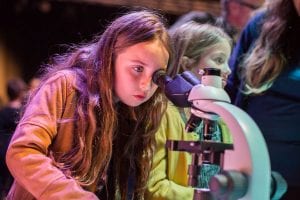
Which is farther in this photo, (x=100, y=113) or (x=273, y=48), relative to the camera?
(x=273, y=48)

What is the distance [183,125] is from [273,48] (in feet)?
1.52

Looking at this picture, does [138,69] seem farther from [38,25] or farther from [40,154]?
[38,25]

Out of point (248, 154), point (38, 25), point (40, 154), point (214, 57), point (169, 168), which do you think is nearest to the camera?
point (248, 154)

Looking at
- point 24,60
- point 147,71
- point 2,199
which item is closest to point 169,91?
point 147,71

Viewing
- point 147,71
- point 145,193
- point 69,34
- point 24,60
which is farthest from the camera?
point 24,60

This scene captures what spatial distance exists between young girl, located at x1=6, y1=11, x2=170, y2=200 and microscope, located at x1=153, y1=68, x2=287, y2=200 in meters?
0.14

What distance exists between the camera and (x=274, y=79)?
1.59 m

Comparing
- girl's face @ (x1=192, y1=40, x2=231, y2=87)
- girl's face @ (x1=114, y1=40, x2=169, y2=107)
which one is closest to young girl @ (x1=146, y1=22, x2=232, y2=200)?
girl's face @ (x1=192, y1=40, x2=231, y2=87)

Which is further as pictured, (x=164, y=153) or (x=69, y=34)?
(x=69, y=34)

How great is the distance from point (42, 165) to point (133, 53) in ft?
0.96

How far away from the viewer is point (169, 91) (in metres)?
0.96

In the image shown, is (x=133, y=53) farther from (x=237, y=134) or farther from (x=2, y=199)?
(x=2, y=199)

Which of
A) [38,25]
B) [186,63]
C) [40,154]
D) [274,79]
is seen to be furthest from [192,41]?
[38,25]

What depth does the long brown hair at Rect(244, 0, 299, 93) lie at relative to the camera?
1599 mm
